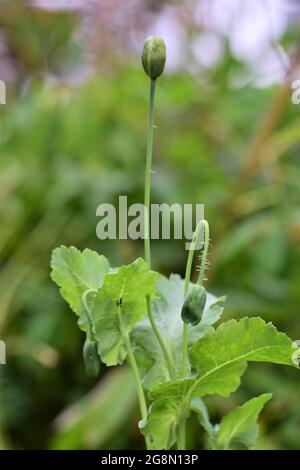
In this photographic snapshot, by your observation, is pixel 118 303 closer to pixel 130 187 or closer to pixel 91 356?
pixel 91 356

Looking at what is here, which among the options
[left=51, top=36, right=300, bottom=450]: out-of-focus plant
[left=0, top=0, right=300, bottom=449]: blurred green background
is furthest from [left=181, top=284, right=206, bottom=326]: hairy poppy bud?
[left=0, top=0, right=300, bottom=449]: blurred green background

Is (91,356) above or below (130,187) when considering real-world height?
below

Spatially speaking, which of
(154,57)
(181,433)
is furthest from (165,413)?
(154,57)

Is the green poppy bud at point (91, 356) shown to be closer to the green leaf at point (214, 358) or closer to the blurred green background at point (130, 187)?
the green leaf at point (214, 358)

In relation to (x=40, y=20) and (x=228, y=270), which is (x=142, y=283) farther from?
(x=40, y=20)

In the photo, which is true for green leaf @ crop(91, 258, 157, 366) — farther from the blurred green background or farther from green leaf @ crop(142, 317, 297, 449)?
the blurred green background

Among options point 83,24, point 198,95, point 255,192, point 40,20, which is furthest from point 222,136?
point 40,20

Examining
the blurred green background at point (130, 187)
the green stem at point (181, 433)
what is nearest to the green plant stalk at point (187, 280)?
the green stem at point (181, 433)
